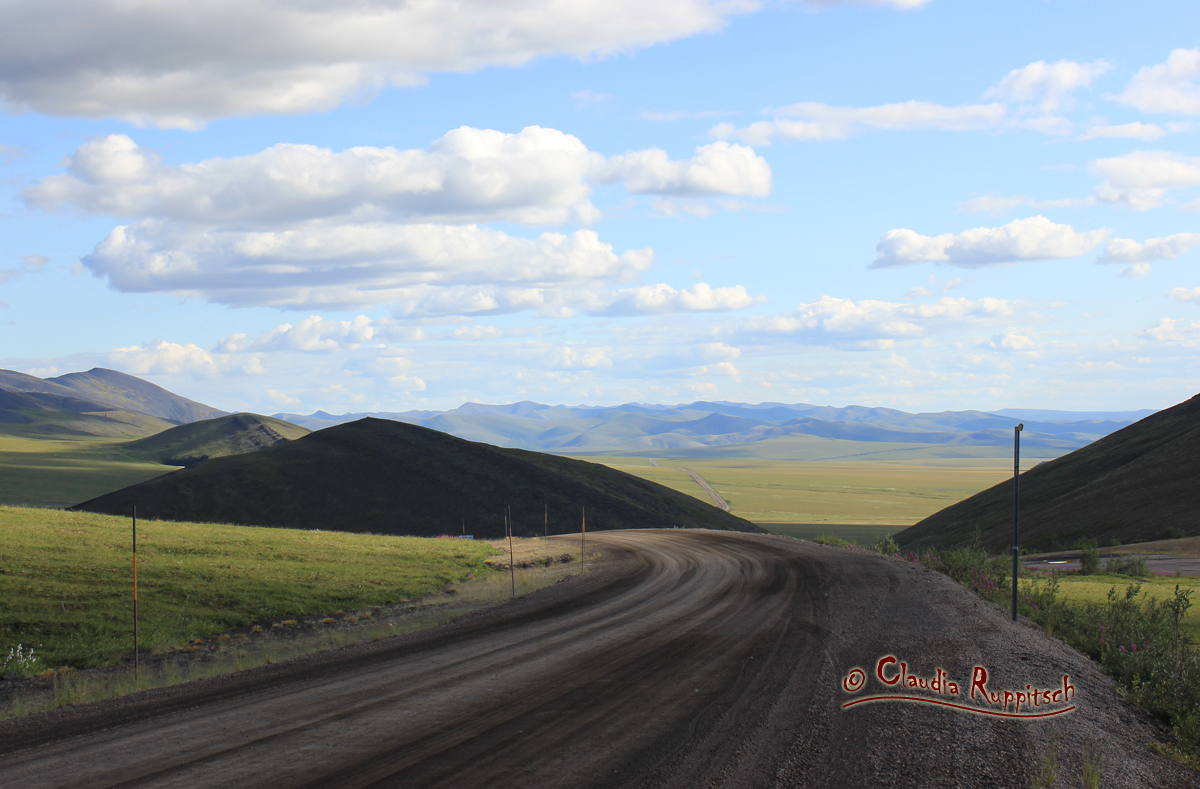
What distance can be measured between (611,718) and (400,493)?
2889 inches

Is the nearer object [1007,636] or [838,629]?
[1007,636]

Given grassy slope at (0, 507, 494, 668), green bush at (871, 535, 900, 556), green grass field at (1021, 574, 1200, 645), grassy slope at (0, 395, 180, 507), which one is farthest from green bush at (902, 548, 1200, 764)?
grassy slope at (0, 395, 180, 507)

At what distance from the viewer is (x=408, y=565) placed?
3256cm

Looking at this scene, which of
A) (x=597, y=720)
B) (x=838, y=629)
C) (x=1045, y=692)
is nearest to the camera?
(x=597, y=720)

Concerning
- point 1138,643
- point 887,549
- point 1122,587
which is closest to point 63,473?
point 887,549

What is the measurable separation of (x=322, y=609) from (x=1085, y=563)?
92.7 ft

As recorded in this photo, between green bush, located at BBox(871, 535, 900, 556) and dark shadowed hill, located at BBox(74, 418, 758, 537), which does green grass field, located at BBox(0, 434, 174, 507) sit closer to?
dark shadowed hill, located at BBox(74, 418, 758, 537)

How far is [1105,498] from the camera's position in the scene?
55781 millimetres

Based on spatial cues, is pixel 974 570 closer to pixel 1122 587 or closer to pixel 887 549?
pixel 1122 587

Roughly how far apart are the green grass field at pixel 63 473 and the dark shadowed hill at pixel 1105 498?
106167mm

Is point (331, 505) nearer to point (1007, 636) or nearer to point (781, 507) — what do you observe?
point (1007, 636)

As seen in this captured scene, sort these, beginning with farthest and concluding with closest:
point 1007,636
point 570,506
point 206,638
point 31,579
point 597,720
Answer: point 570,506, point 31,579, point 206,638, point 1007,636, point 597,720

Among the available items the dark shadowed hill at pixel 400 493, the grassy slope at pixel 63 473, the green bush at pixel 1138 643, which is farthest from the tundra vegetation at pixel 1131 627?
the grassy slope at pixel 63 473

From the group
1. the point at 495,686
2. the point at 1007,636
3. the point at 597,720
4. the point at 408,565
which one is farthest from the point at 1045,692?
the point at 408,565
